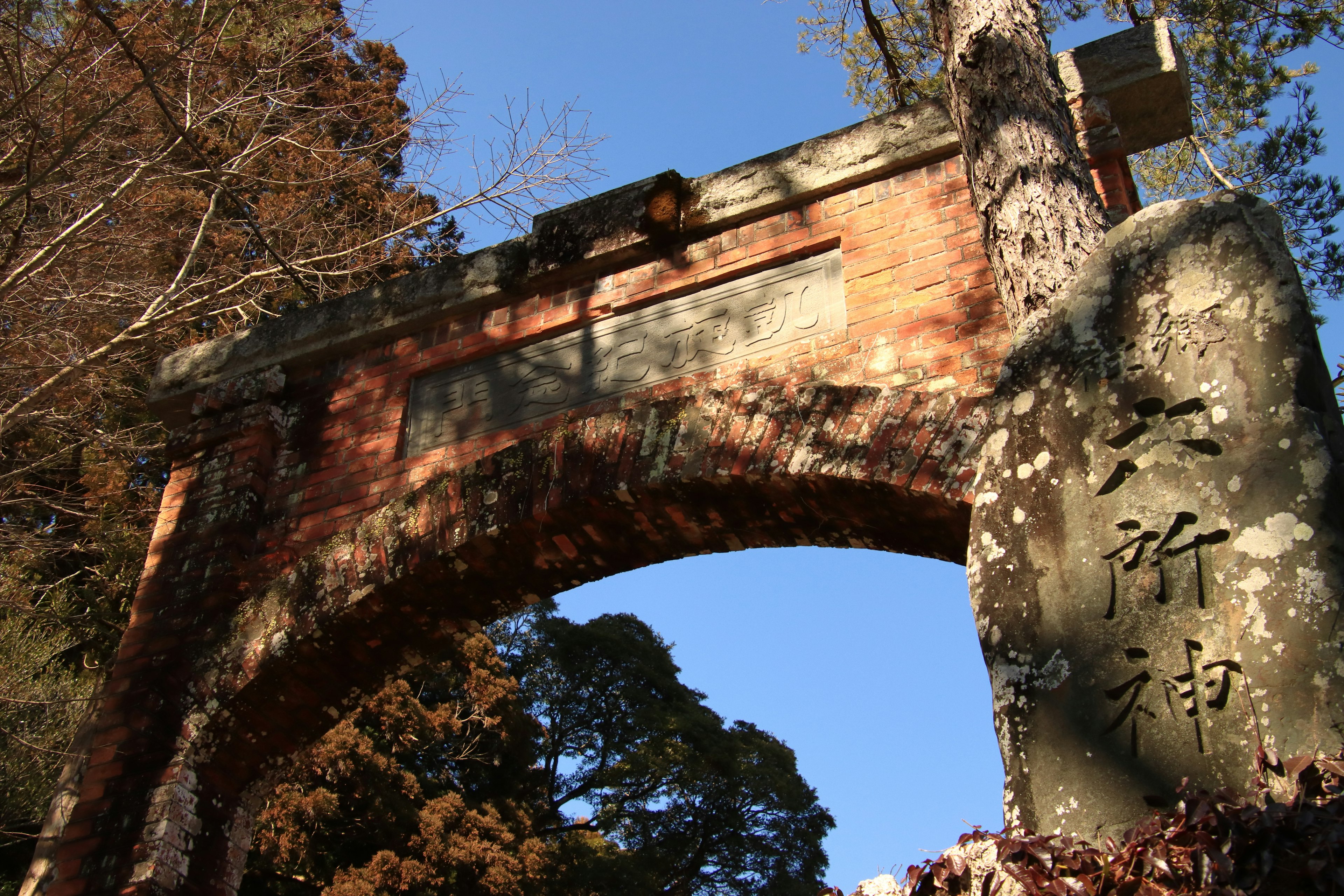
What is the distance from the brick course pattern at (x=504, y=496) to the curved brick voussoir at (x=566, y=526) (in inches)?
0.4

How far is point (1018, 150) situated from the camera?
3.51 metres

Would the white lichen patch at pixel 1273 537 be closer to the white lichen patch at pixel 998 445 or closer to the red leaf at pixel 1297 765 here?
the red leaf at pixel 1297 765

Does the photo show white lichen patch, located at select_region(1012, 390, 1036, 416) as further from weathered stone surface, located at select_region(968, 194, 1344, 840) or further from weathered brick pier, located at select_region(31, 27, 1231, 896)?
weathered brick pier, located at select_region(31, 27, 1231, 896)

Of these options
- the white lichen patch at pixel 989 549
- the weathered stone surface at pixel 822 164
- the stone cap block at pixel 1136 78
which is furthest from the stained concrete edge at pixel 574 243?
the white lichen patch at pixel 989 549

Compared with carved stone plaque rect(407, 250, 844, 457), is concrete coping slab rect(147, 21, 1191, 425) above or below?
above

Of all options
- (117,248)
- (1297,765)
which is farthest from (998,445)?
(117,248)

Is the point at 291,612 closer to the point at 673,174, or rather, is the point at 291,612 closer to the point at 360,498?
the point at 360,498

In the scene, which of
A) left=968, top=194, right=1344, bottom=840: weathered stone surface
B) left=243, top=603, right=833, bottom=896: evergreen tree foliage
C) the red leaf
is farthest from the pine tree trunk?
left=243, top=603, right=833, bottom=896: evergreen tree foliage

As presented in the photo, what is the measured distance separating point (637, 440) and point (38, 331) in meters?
3.79

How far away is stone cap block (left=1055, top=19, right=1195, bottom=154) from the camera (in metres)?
4.44

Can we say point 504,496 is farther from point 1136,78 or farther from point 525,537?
point 1136,78

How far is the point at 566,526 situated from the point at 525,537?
18cm

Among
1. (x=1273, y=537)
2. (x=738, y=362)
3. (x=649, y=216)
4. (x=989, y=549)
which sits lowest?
(x=1273, y=537)

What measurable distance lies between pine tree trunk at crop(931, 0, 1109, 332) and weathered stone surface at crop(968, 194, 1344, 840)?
785mm
